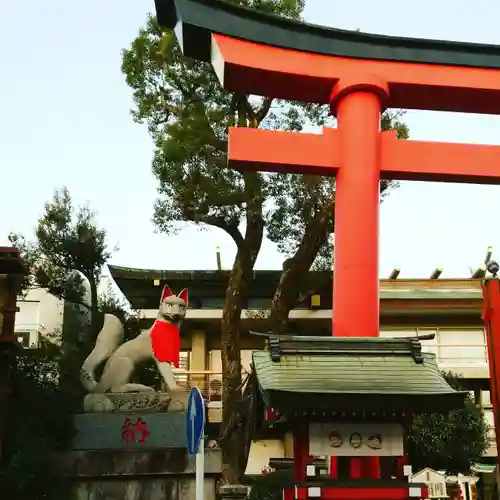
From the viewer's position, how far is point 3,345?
13.4m

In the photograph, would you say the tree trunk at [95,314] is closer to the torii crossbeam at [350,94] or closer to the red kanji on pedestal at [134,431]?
the red kanji on pedestal at [134,431]

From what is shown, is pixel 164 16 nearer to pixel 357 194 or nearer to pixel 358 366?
pixel 357 194

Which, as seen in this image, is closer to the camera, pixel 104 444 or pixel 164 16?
pixel 104 444

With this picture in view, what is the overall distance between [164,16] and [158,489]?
672 centimetres

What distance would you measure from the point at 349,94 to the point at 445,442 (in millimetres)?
10749

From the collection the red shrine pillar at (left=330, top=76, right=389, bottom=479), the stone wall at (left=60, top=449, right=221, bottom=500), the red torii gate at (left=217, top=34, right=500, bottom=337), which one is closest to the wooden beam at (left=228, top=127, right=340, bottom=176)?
the red torii gate at (left=217, top=34, right=500, bottom=337)

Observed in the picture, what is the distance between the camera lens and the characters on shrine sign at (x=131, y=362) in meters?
9.85

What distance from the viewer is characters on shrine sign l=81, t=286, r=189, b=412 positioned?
32.3 feet

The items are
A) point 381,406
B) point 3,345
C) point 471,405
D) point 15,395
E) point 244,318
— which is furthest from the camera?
point 244,318

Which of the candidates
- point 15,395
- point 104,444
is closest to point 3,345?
point 15,395

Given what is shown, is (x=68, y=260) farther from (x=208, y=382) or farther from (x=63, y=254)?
(x=208, y=382)

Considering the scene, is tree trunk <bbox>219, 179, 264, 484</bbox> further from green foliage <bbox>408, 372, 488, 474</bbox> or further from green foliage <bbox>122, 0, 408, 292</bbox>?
green foliage <bbox>408, 372, 488, 474</bbox>

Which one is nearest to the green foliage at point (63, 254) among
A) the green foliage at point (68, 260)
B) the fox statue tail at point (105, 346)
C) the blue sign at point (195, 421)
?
the green foliage at point (68, 260)

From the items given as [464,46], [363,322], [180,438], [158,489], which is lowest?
[158,489]
